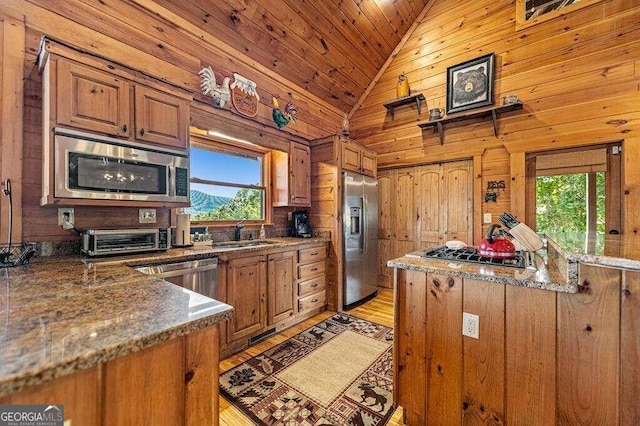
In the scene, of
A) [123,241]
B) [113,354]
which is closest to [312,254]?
[123,241]

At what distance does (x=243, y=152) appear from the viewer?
3400mm

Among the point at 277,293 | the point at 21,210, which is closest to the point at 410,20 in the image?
the point at 277,293

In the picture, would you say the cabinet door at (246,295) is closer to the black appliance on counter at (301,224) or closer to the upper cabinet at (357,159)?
the black appliance on counter at (301,224)

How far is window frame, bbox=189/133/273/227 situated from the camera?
116 inches

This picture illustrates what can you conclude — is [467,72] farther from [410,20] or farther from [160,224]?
[160,224]

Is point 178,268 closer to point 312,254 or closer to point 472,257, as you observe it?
point 312,254

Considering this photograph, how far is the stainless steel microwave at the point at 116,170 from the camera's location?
5.68ft

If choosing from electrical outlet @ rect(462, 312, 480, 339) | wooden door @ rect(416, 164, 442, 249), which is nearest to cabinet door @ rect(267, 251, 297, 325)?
electrical outlet @ rect(462, 312, 480, 339)

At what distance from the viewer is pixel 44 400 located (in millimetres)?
546

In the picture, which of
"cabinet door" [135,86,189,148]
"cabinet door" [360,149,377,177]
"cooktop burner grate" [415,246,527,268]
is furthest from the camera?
"cabinet door" [360,149,377,177]

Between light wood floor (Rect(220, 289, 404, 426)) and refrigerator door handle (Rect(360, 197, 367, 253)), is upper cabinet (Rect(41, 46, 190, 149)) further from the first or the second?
refrigerator door handle (Rect(360, 197, 367, 253))

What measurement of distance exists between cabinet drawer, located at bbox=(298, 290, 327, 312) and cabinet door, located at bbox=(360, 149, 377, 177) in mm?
1851

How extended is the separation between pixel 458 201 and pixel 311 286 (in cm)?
244

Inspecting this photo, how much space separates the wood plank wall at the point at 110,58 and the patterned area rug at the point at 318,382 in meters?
1.59
